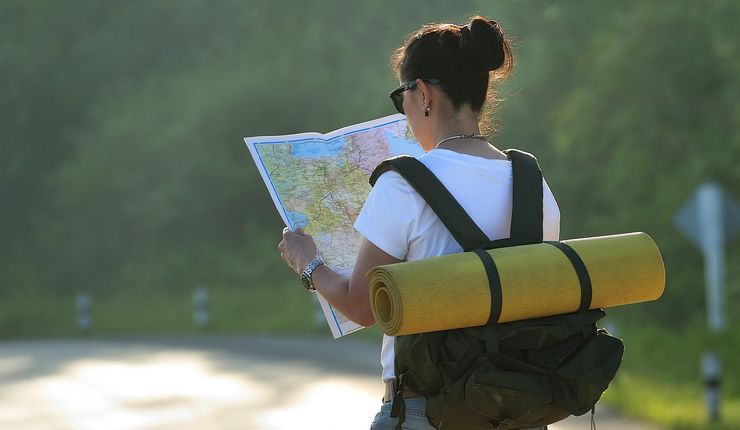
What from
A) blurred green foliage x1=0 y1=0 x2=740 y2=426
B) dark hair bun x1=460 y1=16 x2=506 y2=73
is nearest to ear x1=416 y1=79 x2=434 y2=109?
dark hair bun x1=460 y1=16 x2=506 y2=73

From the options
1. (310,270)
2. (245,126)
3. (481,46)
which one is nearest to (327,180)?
(310,270)

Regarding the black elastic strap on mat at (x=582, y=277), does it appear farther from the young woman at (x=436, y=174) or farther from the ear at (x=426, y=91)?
the ear at (x=426, y=91)

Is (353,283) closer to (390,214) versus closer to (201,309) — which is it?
(390,214)

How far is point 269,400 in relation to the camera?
42.0 feet

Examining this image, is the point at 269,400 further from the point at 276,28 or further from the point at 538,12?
the point at 276,28

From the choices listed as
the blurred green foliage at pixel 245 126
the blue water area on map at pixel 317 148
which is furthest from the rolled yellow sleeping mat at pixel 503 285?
the blurred green foliage at pixel 245 126

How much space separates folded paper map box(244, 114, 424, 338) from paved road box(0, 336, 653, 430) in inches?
284

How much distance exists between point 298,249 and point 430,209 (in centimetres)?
40

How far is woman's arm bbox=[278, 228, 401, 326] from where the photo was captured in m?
2.92

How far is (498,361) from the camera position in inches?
111

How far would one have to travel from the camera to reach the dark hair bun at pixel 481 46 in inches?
119

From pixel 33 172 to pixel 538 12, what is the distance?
18.9 m

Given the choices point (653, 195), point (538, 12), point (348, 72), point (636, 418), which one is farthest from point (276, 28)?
point (636, 418)

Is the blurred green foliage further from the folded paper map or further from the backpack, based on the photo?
the backpack
